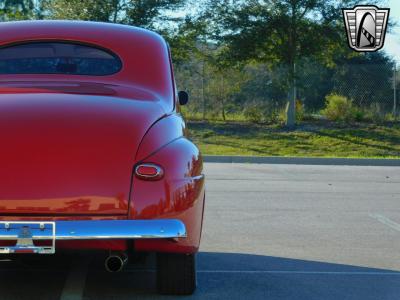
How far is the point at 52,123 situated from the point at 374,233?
454cm

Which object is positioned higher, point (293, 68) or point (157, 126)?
point (157, 126)

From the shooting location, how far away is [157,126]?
4926 mm

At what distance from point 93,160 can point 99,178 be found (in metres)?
0.11

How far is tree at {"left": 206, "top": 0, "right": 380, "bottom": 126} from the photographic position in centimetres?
2577

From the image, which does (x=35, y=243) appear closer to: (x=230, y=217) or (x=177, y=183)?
(x=177, y=183)

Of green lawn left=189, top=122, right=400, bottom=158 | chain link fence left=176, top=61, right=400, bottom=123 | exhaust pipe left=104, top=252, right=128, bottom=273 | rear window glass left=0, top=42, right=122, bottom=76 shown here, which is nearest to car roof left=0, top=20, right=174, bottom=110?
rear window glass left=0, top=42, right=122, bottom=76

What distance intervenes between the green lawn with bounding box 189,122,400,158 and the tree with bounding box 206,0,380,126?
55.5 inches

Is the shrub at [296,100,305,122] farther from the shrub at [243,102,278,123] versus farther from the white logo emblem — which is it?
the white logo emblem

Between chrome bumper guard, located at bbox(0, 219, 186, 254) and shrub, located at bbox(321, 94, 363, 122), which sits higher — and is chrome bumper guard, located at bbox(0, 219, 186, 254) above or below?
above

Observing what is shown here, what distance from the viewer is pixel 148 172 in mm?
4582

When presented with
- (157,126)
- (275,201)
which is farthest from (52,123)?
(275,201)

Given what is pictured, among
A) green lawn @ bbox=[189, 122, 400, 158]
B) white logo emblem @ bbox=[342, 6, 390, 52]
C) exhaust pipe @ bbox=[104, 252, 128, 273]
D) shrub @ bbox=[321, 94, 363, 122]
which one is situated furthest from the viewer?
shrub @ bbox=[321, 94, 363, 122]

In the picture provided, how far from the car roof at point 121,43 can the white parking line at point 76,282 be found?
53.5 inches

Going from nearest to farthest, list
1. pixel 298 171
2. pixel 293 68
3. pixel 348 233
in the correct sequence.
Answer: pixel 348 233, pixel 298 171, pixel 293 68
